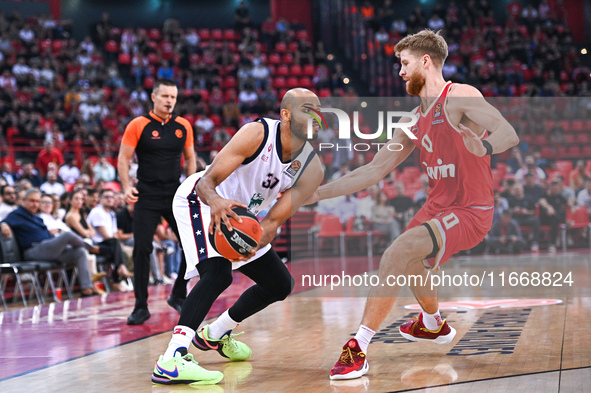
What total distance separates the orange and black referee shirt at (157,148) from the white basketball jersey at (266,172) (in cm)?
193

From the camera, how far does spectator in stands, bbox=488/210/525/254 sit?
914 cm

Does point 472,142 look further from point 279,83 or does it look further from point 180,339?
point 279,83

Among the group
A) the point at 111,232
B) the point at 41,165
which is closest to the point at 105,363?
the point at 111,232

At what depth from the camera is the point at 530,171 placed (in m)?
9.63

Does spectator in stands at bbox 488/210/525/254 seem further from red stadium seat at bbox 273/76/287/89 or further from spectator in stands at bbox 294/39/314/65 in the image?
spectator in stands at bbox 294/39/314/65

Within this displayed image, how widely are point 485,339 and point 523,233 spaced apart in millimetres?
5185

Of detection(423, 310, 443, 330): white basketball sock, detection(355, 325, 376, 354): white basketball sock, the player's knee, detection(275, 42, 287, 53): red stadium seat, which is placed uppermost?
detection(275, 42, 287, 53): red stadium seat

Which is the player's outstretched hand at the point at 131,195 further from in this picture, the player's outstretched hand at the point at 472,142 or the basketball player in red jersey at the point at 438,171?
the player's outstretched hand at the point at 472,142

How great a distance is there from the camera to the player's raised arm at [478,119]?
389 centimetres

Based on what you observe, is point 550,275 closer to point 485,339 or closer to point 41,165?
point 485,339

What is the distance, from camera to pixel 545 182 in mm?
9195

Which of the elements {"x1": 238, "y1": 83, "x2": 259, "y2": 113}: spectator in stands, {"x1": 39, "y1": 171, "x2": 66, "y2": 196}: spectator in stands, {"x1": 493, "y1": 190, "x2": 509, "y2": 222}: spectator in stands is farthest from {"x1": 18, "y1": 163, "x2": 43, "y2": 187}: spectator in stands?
{"x1": 493, "y1": 190, "x2": 509, "y2": 222}: spectator in stands

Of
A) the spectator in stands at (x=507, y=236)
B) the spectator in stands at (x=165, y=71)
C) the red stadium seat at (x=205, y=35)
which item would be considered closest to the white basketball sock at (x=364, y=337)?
the spectator in stands at (x=507, y=236)

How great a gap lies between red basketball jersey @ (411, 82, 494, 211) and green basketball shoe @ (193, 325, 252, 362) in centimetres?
145
